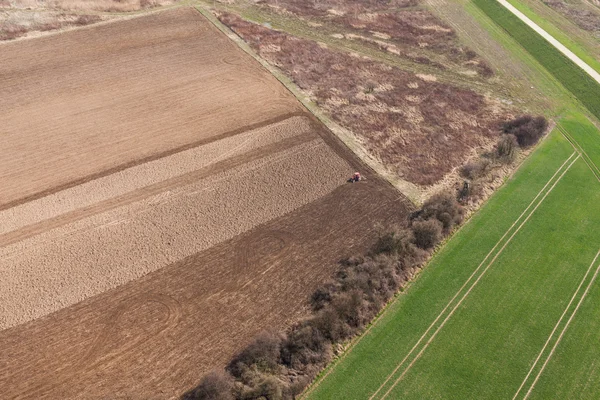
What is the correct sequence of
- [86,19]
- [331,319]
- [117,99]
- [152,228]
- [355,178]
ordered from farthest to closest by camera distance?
[86,19] → [117,99] → [355,178] → [152,228] → [331,319]

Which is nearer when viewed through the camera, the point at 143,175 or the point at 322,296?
the point at 322,296

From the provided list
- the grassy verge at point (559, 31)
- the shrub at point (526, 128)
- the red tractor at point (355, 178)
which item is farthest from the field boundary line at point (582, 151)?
the red tractor at point (355, 178)

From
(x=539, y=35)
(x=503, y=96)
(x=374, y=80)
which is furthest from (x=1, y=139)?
(x=539, y=35)

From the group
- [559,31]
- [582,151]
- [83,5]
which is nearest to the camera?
[582,151]

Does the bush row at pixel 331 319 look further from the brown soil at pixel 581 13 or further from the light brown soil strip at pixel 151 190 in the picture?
the brown soil at pixel 581 13

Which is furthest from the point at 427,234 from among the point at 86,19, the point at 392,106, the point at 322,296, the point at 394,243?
the point at 86,19

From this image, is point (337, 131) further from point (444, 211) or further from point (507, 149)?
point (507, 149)

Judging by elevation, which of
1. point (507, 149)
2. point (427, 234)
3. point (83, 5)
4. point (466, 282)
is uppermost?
point (83, 5)

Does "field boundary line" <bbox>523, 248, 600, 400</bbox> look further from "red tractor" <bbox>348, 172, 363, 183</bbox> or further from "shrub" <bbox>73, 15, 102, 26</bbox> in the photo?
"shrub" <bbox>73, 15, 102, 26</bbox>

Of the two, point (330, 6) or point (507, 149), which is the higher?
point (330, 6)
